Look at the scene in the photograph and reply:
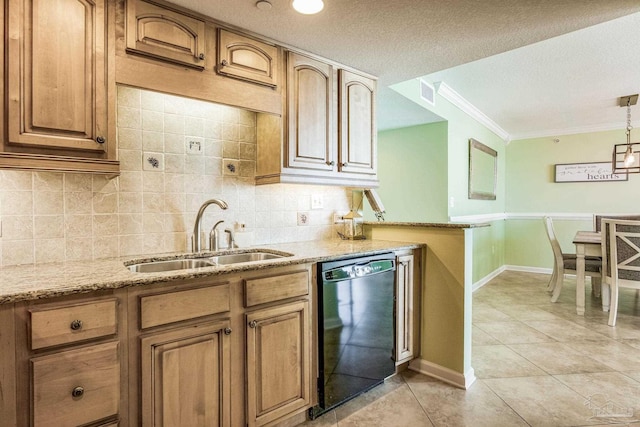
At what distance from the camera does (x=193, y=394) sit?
57.2 inches

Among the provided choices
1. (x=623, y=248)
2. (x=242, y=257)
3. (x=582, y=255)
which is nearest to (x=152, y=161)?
(x=242, y=257)

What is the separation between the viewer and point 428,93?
358cm

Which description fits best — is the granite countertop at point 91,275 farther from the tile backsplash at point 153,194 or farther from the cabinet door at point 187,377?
the cabinet door at point 187,377

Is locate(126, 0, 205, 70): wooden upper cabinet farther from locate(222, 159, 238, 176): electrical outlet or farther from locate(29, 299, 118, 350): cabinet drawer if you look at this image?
locate(29, 299, 118, 350): cabinet drawer

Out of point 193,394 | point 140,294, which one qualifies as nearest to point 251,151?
point 140,294

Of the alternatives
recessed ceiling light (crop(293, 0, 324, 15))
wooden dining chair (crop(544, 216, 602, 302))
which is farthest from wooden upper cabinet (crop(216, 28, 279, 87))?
wooden dining chair (crop(544, 216, 602, 302))

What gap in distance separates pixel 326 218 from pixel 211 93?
1.35 meters

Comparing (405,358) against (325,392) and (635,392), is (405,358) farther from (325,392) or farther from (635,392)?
(635,392)

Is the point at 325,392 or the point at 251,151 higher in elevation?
the point at 251,151

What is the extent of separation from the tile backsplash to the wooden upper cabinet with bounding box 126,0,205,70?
0.35 meters

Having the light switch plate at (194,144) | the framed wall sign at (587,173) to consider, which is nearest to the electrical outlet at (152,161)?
the light switch plate at (194,144)

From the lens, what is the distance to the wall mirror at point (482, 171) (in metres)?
4.76

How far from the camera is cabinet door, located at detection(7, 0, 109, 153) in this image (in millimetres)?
1331

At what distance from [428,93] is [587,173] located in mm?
3990
